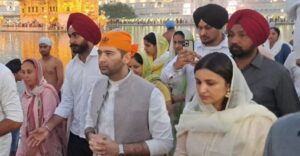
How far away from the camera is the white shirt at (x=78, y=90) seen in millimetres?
2277

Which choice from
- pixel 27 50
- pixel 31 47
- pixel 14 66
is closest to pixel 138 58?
pixel 14 66

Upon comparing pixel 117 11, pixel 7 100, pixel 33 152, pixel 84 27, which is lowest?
pixel 117 11

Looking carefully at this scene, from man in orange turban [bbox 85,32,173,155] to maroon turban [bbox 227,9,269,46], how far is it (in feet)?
1.20

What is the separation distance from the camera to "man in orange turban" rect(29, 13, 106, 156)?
2.28 meters

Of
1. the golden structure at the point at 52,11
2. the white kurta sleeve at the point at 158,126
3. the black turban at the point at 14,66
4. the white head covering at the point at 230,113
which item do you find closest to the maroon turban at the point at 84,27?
the white kurta sleeve at the point at 158,126

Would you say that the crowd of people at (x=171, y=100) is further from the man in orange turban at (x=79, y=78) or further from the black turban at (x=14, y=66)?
the black turban at (x=14, y=66)

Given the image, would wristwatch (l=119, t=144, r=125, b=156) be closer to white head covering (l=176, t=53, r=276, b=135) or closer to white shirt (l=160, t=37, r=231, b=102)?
white head covering (l=176, t=53, r=276, b=135)

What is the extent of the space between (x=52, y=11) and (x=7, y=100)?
36994 mm

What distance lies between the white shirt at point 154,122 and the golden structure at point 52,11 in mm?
35064

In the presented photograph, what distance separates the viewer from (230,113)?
140 cm

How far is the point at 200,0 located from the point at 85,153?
4383 cm

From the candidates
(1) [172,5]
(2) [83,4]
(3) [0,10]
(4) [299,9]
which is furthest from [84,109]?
(3) [0,10]

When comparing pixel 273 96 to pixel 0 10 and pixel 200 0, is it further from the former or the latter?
pixel 0 10

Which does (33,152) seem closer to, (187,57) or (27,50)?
(187,57)
